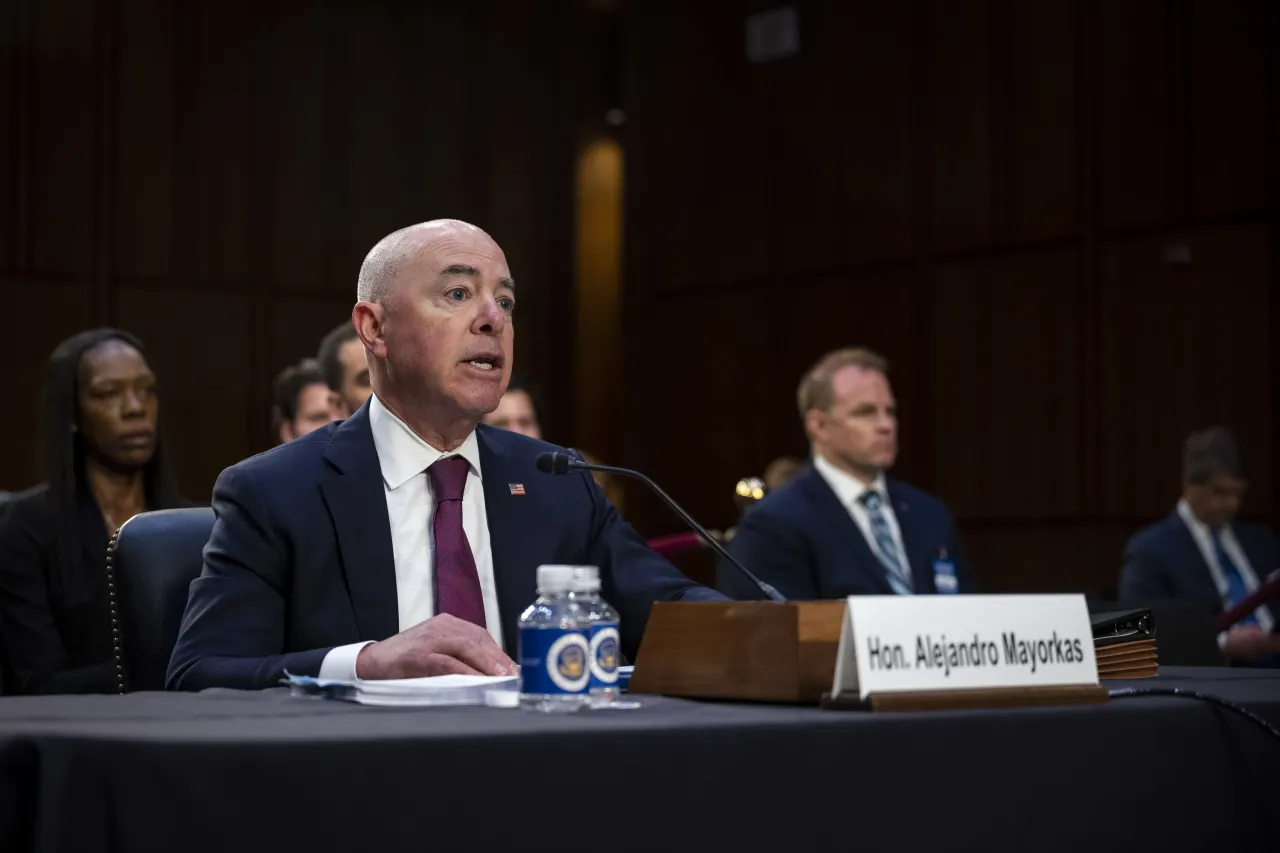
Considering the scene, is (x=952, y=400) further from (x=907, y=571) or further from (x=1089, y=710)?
(x=1089, y=710)

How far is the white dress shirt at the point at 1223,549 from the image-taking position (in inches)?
240

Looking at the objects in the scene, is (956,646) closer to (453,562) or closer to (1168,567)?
(453,562)

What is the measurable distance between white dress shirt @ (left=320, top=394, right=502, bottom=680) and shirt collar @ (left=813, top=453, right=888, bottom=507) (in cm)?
239

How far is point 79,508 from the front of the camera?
3.87 metres

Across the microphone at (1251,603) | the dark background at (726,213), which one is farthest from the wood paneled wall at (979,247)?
the microphone at (1251,603)

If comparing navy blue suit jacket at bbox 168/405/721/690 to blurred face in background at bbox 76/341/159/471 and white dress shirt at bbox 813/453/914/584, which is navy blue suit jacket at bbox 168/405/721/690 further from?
white dress shirt at bbox 813/453/914/584

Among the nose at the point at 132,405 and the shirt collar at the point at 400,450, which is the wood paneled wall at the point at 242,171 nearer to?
the nose at the point at 132,405

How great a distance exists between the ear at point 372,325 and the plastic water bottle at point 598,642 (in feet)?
3.55

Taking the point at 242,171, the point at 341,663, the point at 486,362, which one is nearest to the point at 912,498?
the point at 486,362

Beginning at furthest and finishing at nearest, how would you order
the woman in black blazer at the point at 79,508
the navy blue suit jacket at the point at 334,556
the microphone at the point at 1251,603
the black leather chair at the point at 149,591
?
the microphone at the point at 1251,603
the woman in black blazer at the point at 79,508
the black leather chair at the point at 149,591
the navy blue suit jacket at the point at 334,556

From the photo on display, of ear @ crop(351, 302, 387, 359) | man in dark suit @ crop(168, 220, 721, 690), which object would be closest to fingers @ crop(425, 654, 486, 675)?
man in dark suit @ crop(168, 220, 721, 690)

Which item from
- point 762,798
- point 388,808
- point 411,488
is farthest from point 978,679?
point 411,488

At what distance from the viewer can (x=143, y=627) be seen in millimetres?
2438

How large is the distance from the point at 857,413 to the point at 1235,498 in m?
2.15
